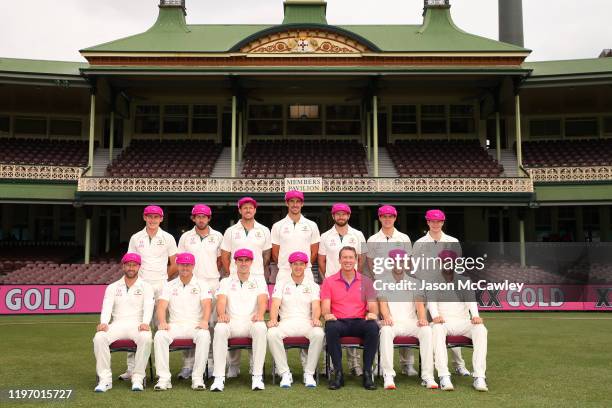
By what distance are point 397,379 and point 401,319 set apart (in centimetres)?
86

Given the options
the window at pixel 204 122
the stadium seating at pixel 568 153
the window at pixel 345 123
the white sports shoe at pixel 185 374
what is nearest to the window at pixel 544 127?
the stadium seating at pixel 568 153

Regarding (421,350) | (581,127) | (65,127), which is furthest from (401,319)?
(65,127)

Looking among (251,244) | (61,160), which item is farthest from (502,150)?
(251,244)

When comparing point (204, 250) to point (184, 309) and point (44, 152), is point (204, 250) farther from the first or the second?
point (44, 152)

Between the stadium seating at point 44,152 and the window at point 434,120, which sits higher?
the window at point 434,120

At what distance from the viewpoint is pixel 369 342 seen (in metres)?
7.28

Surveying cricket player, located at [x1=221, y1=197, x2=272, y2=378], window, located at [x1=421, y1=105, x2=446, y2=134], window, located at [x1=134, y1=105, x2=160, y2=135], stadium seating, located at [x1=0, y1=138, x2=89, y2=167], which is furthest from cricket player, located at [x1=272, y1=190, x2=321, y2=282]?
window, located at [x1=134, y1=105, x2=160, y2=135]

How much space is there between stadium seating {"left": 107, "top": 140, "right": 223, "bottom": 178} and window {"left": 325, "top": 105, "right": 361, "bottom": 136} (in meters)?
5.62

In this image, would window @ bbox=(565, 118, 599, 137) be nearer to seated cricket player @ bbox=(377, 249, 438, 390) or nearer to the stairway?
the stairway

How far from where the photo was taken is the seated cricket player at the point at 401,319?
732cm

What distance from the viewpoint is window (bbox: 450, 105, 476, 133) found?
29.1 meters

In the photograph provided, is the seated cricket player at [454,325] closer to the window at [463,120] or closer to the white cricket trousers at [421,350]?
the white cricket trousers at [421,350]

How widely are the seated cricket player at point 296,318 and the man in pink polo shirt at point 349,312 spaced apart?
16cm

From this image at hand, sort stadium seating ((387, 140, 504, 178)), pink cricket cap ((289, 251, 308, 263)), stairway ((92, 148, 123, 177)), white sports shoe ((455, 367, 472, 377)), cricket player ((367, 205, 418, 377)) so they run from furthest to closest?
stairway ((92, 148, 123, 177)) < stadium seating ((387, 140, 504, 178)) < white sports shoe ((455, 367, 472, 377)) < cricket player ((367, 205, 418, 377)) < pink cricket cap ((289, 251, 308, 263))
